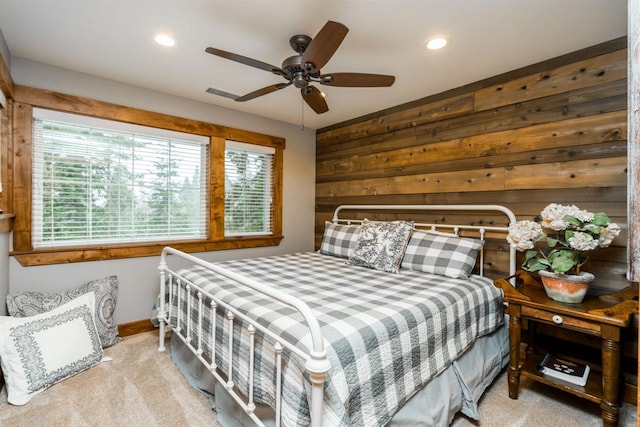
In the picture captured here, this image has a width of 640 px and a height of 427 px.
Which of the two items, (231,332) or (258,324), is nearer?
(258,324)

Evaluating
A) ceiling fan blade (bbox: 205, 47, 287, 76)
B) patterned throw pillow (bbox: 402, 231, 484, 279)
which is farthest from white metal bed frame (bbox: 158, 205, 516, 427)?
ceiling fan blade (bbox: 205, 47, 287, 76)

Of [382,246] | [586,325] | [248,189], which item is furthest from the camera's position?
[248,189]

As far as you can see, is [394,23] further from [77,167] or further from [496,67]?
[77,167]

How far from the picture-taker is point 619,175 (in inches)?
78.7

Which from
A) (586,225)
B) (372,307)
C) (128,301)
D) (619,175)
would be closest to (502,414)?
(372,307)

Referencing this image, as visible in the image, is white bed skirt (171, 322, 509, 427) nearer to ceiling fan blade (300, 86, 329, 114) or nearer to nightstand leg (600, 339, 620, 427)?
nightstand leg (600, 339, 620, 427)

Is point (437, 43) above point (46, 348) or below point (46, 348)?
above

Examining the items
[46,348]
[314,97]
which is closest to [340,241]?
[314,97]

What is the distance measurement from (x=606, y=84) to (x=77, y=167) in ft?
13.2

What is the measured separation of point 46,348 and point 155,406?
873 millimetres

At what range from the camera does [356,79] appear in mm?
1931

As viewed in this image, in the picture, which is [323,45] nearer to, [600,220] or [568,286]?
[600,220]

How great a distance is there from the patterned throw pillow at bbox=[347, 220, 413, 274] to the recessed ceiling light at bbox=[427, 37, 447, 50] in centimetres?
136

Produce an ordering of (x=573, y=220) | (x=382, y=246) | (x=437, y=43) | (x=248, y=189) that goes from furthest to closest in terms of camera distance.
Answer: (x=248, y=189), (x=382, y=246), (x=437, y=43), (x=573, y=220)
